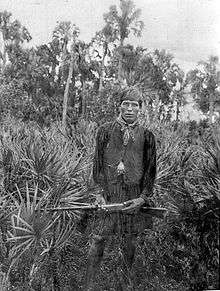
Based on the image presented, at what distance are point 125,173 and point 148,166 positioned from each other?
0.19 metres

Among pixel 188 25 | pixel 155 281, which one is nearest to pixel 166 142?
pixel 188 25

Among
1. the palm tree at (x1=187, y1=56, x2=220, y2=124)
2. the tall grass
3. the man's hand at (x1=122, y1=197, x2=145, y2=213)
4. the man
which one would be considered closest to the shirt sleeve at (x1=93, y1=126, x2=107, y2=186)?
the man

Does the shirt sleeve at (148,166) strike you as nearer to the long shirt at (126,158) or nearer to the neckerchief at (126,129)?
the long shirt at (126,158)

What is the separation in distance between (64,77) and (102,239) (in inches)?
393

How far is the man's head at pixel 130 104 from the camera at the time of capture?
11.2ft

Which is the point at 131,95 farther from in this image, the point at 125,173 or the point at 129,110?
the point at 125,173

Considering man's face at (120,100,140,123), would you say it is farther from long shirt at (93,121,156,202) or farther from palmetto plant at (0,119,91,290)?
palmetto plant at (0,119,91,290)

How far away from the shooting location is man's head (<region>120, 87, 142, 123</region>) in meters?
3.40

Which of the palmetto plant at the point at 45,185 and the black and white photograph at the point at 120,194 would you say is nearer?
the black and white photograph at the point at 120,194

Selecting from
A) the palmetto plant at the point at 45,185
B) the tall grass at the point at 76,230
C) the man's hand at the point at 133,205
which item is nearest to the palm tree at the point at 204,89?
the tall grass at the point at 76,230

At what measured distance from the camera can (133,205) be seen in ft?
11.0

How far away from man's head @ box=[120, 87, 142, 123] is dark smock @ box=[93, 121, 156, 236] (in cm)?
8

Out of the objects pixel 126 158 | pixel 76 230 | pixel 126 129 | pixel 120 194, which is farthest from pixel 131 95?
pixel 76 230

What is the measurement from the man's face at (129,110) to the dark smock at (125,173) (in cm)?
7
